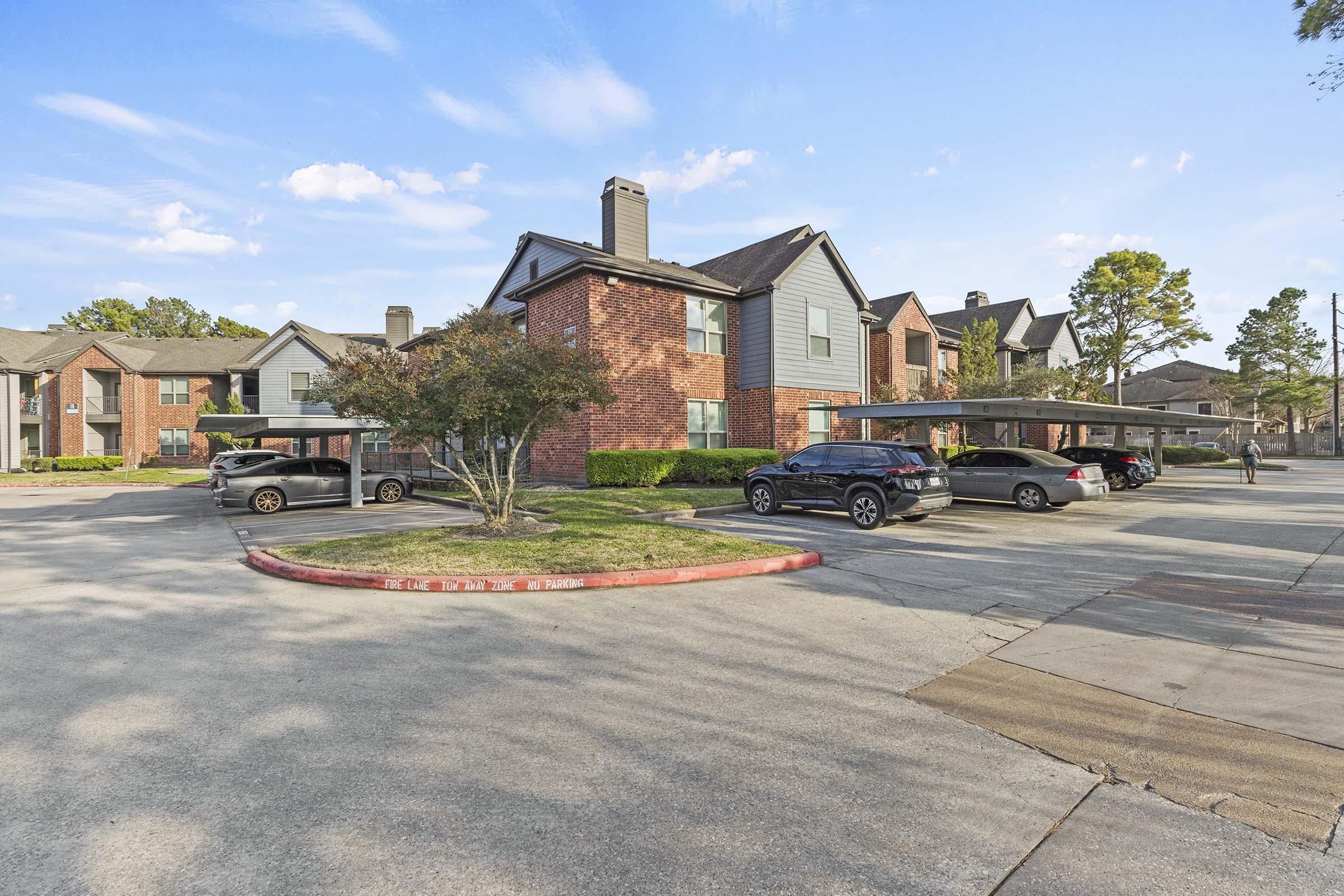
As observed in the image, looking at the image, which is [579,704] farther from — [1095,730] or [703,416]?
[703,416]

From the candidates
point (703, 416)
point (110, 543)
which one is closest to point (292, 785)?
point (110, 543)

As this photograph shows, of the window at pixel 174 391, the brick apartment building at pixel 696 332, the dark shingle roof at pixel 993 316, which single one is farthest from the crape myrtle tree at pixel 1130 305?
the window at pixel 174 391

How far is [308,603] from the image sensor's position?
22.9 ft

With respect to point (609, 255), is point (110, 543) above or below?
below

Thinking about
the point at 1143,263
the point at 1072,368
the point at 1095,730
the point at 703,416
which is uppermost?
the point at 1143,263

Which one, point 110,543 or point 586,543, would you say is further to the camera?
point 110,543

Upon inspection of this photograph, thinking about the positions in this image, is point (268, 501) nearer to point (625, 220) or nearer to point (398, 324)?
point (625, 220)

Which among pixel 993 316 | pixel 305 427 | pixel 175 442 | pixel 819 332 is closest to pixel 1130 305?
pixel 993 316

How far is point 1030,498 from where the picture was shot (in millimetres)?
15344

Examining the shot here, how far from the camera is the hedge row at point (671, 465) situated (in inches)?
695

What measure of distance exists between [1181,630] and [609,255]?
18.6 metres

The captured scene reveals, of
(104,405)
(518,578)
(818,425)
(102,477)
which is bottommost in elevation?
(518,578)

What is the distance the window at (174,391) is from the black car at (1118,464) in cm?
4711

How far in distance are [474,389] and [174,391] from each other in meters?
41.0
